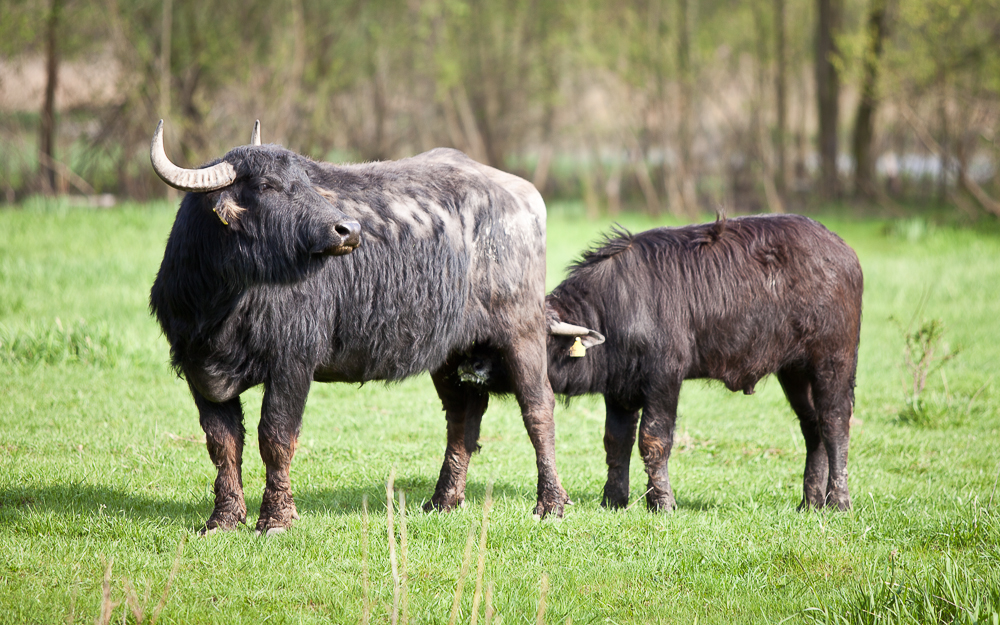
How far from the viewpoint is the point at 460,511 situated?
210 inches

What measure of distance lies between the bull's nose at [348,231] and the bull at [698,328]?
1.53 m

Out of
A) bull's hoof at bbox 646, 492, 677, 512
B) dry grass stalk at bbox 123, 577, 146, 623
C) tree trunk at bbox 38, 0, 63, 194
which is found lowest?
bull's hoof at bbox 646, 492, 677, 512

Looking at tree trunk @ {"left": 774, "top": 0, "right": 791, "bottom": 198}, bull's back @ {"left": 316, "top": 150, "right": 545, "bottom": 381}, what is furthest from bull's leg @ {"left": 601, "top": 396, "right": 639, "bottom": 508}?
tree trunk @ {"left": 774, "top": 0, "right": 791, "bottom": 198}

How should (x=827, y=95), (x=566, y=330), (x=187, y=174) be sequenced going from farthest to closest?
(x=827, y=95), (x=566, y=330), (x=187, y=174)

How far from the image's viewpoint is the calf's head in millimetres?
4379

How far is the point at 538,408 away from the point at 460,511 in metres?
0.78

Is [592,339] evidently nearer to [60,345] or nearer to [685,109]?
[60,345]

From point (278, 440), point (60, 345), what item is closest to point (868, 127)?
point (60, 345)

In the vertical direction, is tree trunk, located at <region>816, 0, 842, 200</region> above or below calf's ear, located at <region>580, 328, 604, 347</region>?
above

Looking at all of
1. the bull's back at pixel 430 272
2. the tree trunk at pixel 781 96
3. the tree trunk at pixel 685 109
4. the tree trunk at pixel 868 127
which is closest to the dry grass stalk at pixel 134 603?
the bull's back at pixel 430 272

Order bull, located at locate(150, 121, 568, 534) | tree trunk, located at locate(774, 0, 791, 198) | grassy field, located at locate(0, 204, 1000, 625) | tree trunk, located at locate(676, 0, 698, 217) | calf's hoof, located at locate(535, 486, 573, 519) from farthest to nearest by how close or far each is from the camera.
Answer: tree trunk, located at locate(774, 0, 791, 198) < tree trunk, located at locate(676, 0, 698, 217) < calf's hoof, located at locate(535, 486, 573, 519) < bull, located at locate(150, 121, 568, 534) < grassy field, located at locate(0, 204, 1000, 625)

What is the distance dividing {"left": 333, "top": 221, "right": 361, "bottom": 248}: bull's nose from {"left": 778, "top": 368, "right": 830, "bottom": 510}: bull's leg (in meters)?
3.34

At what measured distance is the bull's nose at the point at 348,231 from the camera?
4.33 meters

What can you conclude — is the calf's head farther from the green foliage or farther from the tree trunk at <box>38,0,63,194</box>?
the tree trunk at <box>38,0,63,194</box>
